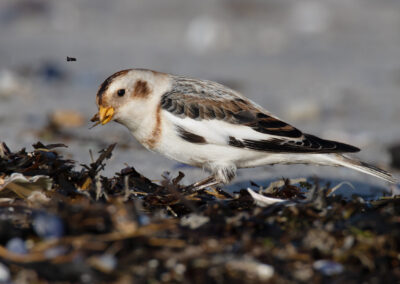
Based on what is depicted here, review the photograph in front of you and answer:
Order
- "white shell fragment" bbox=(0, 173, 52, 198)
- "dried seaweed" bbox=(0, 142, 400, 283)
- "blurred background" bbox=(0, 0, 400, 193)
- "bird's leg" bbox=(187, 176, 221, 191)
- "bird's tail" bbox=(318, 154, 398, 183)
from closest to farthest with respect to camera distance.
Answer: "dried seaweed" bbox=(0, 142, 400, 283), "white shell fragment" bbox=(0, 173, 52, 198), "bird's leg" bbox=(187, 176, 221, 191), "bird's tail" bbox=(318, 154, 398, 183), "blurred background" bbox=(0, 0, 400, 193)

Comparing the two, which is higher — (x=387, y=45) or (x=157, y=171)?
(x=387, y=45)

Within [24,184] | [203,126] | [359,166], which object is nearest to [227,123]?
[203,126]

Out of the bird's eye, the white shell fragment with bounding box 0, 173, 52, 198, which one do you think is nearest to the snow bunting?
the bird's eye

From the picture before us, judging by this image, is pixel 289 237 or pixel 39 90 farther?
pixel 39 90

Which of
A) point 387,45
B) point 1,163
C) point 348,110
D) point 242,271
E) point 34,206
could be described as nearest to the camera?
point 242,271

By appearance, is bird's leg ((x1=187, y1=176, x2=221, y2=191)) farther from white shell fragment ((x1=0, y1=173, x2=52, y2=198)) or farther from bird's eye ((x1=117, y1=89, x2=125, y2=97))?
white shell fragment ((x1=0, y1=173, x2=52, y2=198))

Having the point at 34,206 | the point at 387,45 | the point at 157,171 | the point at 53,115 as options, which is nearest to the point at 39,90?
the point at 53,115

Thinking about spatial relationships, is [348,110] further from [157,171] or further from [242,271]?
[242,271]
